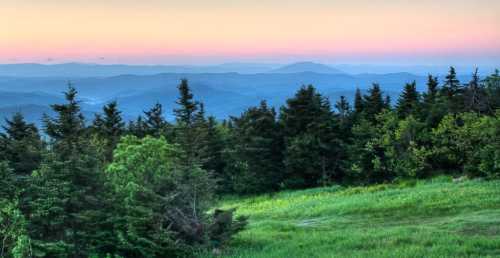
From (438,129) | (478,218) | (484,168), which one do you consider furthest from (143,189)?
(438,129)

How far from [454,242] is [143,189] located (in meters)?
9.07

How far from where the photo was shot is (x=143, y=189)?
15055mm

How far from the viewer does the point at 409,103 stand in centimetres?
4944

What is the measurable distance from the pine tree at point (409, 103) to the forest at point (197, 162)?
0.19m

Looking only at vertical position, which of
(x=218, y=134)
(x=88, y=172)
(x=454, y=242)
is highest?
(x=88, y=172)

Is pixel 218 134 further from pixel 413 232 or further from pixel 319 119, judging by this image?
pixel 413 232

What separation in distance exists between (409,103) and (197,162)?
38.3 metres

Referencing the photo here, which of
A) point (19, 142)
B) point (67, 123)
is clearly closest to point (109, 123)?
point (19, 142)

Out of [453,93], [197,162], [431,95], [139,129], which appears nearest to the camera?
[197,162]

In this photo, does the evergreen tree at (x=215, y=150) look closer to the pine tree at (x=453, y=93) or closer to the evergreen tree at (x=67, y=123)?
the evergreen tree at (x=67, y=123)

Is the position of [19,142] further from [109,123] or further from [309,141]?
[309,141]

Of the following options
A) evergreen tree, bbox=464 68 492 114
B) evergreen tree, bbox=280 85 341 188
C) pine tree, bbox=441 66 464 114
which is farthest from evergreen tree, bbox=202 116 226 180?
evergreen tree, bbox=464 68 492 114

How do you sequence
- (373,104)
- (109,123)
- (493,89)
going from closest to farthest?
1. (493,89)
2. (373,104)
3. (109,123)

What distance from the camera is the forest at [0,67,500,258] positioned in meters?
14.6
